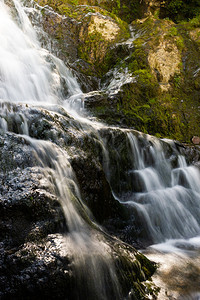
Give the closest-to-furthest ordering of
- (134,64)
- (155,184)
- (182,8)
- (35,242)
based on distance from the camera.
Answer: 1. (35,242)
2. (155,184)
3. (134,64)
4. (182,8)

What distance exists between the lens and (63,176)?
3.49 m

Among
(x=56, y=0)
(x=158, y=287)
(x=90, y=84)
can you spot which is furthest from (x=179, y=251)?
(x=56, y=0)

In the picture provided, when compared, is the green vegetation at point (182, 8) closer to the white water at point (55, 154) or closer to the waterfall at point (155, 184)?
the white water at point (55, 154)

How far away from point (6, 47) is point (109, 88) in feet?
12.3

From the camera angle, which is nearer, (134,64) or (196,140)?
(196,140)

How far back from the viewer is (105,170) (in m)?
5.38

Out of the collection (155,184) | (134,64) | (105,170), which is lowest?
(155,184)

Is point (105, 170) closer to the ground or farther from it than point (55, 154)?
closer to the ground

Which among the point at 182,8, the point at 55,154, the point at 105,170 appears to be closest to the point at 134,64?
the point at 105,170

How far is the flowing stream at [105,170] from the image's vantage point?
9.00 feet

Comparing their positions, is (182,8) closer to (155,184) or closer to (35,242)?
(155,184)

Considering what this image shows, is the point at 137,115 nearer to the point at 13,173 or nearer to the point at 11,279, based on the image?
the point at 13,173

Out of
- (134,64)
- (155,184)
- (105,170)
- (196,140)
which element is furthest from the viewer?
(134,64)

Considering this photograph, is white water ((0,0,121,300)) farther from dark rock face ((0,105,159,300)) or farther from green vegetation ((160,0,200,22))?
green vegetation ((160,0,200,22))
